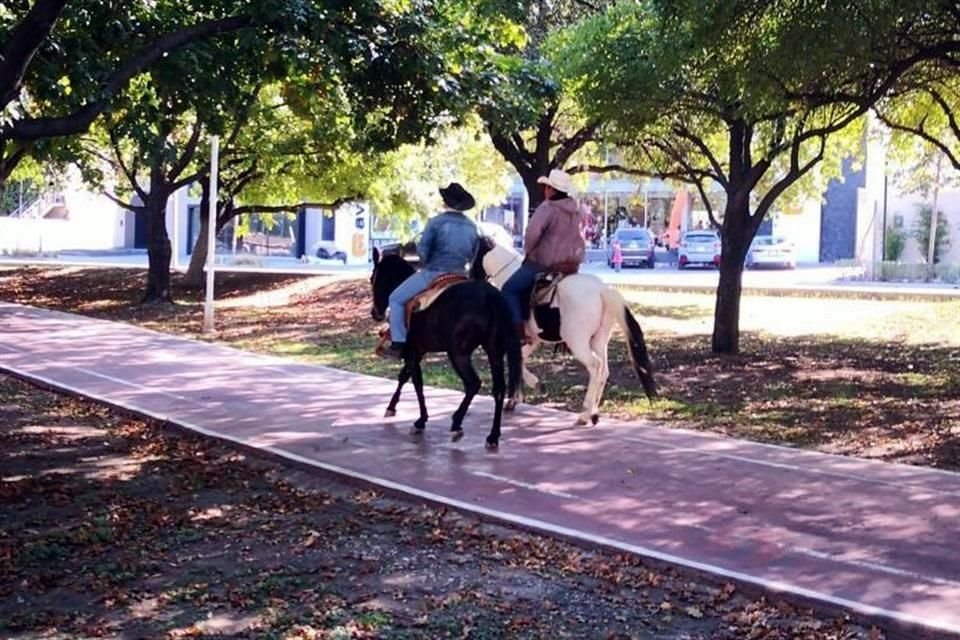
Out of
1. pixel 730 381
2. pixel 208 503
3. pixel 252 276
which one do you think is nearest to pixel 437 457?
pixel 208 503

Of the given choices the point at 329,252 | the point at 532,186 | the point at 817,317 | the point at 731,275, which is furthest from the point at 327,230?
the point at 731,275

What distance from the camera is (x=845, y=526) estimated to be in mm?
8227

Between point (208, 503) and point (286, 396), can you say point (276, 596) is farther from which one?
point (286, 396)

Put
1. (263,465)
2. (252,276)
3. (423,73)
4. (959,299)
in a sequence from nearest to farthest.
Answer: (263,465), (423,73), (959,299), (252,276)

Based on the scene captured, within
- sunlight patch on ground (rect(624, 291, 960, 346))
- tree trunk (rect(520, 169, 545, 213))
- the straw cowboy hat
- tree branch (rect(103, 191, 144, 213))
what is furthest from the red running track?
tree branch (rect(103, 191, 144, 213))

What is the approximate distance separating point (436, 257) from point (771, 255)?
39656 mm

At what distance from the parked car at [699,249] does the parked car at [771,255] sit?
1.53 meters

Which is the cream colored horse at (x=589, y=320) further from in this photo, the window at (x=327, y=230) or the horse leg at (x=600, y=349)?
the window at (x=327, y=230)

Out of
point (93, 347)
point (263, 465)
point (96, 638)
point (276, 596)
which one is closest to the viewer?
point (96, 638)

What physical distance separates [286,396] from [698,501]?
659 cm

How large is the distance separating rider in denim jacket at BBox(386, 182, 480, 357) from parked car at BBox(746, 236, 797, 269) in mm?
38750

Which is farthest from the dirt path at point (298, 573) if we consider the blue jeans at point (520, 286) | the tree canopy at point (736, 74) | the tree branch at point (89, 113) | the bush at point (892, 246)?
the bush at point (892, 246)

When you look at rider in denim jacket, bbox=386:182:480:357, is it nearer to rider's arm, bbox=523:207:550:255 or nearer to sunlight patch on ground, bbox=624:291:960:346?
rider's arm, bbox=523:207:550:255

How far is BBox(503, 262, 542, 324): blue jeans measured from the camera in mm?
11742
